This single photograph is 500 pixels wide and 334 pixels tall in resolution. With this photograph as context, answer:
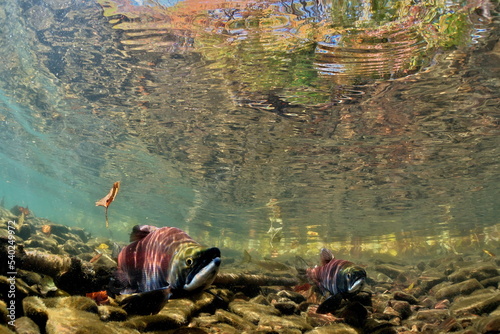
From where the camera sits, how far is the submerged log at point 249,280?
579 centimetres

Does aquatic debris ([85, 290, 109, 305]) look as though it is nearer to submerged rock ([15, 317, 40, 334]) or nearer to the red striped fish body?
submerged rock ([15, 317, 40, 334])

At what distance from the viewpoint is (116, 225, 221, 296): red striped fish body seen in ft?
7.24

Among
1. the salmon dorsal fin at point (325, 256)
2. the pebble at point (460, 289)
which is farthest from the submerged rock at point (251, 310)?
the pebble at point (460, 289)

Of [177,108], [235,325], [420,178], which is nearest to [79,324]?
[235,325]

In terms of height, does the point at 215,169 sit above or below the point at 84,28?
below

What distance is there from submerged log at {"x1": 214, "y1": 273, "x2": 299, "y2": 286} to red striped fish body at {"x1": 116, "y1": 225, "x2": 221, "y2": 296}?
3.00m

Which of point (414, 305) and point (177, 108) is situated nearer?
point (414, 305)

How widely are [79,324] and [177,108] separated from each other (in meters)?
10.3

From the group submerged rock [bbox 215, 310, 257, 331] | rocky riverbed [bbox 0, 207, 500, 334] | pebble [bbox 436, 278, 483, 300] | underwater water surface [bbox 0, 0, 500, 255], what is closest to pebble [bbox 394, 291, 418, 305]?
rocky riverbed [bbox 0, 207, 500, 334]

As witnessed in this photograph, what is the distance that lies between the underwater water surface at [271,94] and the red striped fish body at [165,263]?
6.44 metres

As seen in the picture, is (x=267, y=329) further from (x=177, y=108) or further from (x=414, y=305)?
(x=177, y=108)

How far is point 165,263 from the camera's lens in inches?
95.8

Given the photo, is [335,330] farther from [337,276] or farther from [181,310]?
[181,310]

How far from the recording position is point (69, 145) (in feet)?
69.1
